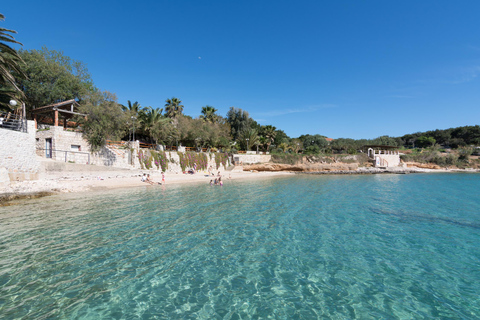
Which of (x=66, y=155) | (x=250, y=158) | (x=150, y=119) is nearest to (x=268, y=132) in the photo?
(x=250, y=158)

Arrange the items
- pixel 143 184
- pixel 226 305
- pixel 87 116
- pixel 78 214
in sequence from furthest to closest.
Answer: pixel 87 116 < pixel 143 184 < pixel 78 214 < pixel 226 305

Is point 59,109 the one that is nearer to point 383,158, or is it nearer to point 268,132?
point 268,132

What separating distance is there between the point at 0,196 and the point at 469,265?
72.3 ft

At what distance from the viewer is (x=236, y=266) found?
20.0 ft

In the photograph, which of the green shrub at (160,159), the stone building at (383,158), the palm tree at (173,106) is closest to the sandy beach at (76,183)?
the green shrub at (160,159)

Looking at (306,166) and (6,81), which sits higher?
(6,81)

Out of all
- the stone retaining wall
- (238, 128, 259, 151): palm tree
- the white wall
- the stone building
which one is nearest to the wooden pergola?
the white wall

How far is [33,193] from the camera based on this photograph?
50.5ft

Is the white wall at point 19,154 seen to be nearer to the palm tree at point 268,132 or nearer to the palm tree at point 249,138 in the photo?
the palm tree at point 249,138

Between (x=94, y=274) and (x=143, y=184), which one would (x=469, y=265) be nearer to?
(x=94, y=274)

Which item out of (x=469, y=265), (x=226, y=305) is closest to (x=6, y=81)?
(x=226, y=305)

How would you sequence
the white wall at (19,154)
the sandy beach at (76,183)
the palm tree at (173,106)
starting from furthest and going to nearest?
the palm tree at (173,106)
the white wall at (19,154)
the sandy beach at (76,183)

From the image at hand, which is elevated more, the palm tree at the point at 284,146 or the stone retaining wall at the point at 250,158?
the palm tree at the point at 284,146

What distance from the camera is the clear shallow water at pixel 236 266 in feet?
14.2
